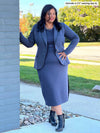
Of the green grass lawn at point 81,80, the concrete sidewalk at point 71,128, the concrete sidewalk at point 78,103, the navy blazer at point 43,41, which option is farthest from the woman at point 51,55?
the green grass lawn at point 81,80

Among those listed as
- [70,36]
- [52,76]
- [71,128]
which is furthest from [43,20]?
[71,128]

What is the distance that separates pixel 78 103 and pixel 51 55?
2.41m

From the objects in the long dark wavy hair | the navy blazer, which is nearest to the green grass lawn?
the navy blazer

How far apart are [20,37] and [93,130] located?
1701mm

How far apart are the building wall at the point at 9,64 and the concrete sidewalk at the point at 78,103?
1564 mm

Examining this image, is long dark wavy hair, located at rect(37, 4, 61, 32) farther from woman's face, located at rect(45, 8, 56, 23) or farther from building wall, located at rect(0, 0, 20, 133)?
building wall, located at rect(0, 0, 20, 133)

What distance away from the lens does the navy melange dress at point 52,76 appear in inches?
149

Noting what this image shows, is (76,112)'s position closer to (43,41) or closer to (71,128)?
Result: (71,128)

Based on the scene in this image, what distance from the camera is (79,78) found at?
383 inches

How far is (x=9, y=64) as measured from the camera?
3934mm

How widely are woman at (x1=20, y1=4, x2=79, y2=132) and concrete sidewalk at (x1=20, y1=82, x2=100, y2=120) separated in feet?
4.21

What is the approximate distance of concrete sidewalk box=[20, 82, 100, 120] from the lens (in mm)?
5195

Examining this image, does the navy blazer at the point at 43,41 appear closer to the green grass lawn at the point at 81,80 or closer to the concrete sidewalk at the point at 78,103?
the concrete sidewalk at the point at 78,103

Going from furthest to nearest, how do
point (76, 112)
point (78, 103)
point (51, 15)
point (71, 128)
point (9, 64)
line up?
point (78, 103) < point (76, 112) < point (71, 128) < point (9, 64) < point (51, 15)
